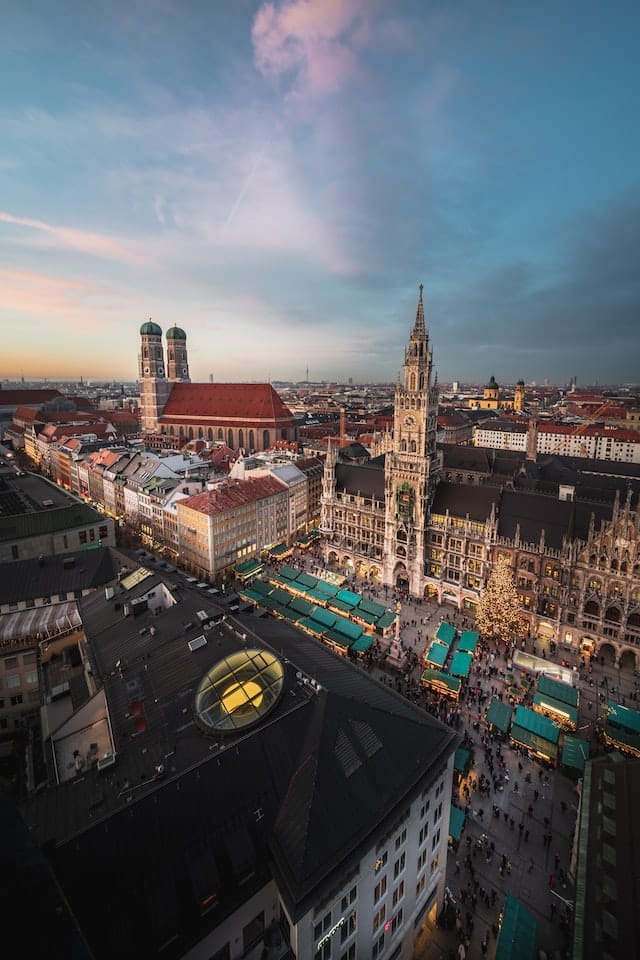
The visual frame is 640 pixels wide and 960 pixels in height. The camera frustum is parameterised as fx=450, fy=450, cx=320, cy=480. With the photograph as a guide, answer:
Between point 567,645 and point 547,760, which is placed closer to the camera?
point 547,760

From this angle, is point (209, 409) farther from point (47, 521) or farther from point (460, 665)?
point (460, 665)

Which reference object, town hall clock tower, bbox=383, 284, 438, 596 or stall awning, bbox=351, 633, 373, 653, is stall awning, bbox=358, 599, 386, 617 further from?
town hall clock tower, bbox=383, 284, 438, 596

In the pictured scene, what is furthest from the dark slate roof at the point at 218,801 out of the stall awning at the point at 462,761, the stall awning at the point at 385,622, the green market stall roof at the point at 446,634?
the stall awning at the point at 385,622

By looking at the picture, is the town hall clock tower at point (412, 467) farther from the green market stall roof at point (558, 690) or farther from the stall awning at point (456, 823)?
the stall awning at point (456, 823)

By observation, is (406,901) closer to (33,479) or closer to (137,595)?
(137,595)

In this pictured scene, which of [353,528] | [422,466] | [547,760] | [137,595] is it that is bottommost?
[547,760]

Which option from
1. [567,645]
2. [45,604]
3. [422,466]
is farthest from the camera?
[422,466]

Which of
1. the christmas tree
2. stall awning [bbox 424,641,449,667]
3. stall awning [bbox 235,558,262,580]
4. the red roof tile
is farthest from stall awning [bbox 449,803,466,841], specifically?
the red roof tile

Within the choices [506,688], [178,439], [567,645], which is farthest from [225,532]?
[178,439]
